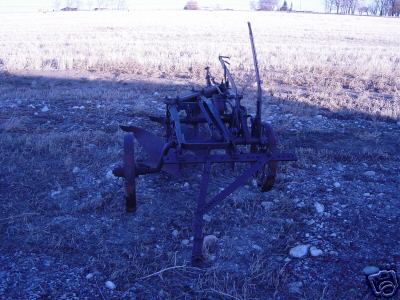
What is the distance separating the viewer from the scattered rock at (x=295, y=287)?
129 inches

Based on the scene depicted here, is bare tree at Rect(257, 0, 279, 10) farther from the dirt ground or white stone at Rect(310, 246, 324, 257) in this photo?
white stone at Rect(310, 246, 324, 257)

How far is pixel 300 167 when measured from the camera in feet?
18.1

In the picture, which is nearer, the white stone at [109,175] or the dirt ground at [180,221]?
the dirt ground at [180,221]

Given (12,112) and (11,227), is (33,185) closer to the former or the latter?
(11,227)

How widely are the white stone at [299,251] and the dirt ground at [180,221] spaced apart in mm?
40

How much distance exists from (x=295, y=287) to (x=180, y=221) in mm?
1318

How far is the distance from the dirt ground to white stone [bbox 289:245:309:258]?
0.04 meters

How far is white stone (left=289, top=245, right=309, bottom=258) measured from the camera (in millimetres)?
3688

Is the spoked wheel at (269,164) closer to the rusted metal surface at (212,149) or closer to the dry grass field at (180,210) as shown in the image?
the rusted metal surface at (212,149)

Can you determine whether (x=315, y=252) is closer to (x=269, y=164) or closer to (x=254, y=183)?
(x=269, y=164)

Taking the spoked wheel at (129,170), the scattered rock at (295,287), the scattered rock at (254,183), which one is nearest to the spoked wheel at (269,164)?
the scattered rock at (254,183)

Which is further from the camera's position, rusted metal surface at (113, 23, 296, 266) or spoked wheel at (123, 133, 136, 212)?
spoked wheel at (123, 133, 136, 212)

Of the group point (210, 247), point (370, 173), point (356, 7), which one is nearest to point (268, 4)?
point (356, 7)

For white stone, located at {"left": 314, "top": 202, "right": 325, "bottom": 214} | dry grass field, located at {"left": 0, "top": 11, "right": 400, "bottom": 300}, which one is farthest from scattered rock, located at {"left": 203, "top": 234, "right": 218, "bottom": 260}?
white stone, located at {"left": 314, "top": 202, "right": 325, "bottom": 214}
